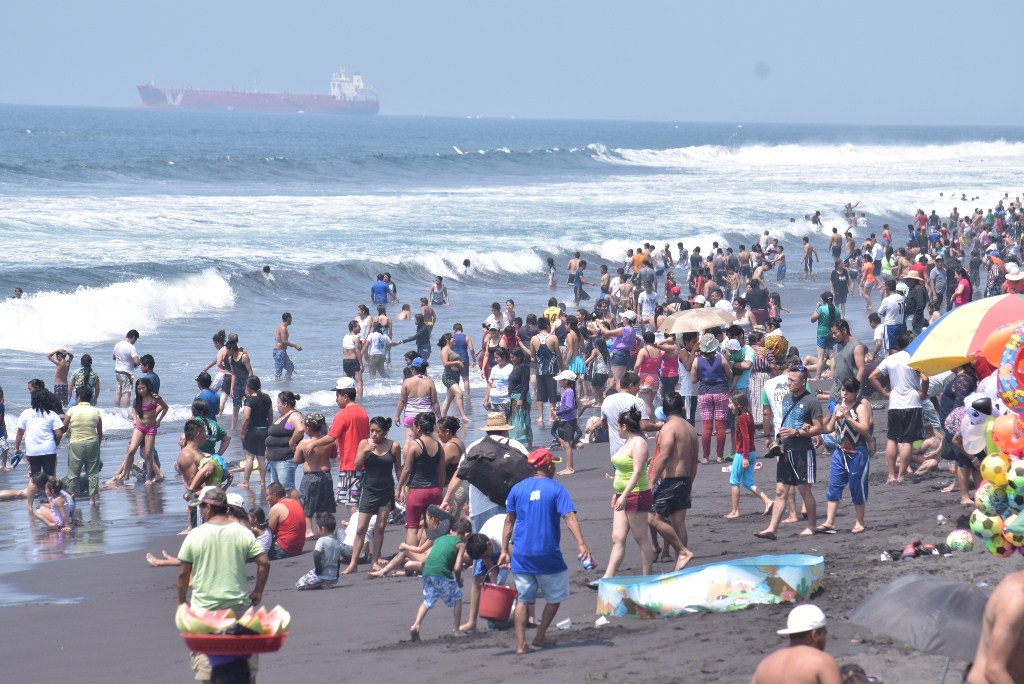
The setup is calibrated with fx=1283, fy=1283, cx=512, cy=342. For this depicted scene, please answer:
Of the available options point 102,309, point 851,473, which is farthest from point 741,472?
point 102,309

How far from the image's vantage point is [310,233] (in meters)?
42.0

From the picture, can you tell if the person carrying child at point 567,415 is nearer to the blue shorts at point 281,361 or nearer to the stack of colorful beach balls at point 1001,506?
the stack of colorful beach balls at point 1001,506

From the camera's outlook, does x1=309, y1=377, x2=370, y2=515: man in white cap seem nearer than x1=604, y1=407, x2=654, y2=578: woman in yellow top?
No

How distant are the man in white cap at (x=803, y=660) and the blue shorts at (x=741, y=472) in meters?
5.46

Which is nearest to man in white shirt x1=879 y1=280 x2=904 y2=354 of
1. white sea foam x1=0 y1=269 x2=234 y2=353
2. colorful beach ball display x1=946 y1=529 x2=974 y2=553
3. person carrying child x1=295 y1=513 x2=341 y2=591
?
colorful beach ball display x1=946 y1=529 x2=974 y2=553

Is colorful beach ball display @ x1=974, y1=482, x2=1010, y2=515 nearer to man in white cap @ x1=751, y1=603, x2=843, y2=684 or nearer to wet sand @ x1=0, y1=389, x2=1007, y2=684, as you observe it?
wet sand @ x1=0, y1=389, x2=1007, y2=684

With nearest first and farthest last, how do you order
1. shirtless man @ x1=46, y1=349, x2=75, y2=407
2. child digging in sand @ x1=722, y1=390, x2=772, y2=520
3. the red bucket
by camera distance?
the red bucket < child digging in sand @ x1=722, y1=390, x2=772, y2=520 < shirtless man @ x1=46, y1=349, x2=75, y2=407

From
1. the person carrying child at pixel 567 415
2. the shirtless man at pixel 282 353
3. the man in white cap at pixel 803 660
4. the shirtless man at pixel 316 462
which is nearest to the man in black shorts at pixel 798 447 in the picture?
the shirtless man at pixel 316 462

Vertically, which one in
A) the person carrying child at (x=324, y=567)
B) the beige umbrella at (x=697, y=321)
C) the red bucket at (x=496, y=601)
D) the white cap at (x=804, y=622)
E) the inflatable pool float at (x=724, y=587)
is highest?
the white cap at (x=804, y=622)

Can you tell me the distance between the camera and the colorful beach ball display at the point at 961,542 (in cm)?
845

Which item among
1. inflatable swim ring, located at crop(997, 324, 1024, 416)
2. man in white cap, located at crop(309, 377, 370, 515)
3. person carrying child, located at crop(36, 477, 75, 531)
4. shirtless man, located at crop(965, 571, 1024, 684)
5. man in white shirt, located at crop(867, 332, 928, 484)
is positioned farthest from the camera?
person carrying child, located at crop(36, 477, 75, 531)

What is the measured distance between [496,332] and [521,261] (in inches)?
869

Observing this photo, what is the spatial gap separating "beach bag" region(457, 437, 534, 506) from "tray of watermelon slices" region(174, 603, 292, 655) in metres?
2.83

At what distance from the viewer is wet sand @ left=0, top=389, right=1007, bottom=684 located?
273 inches
